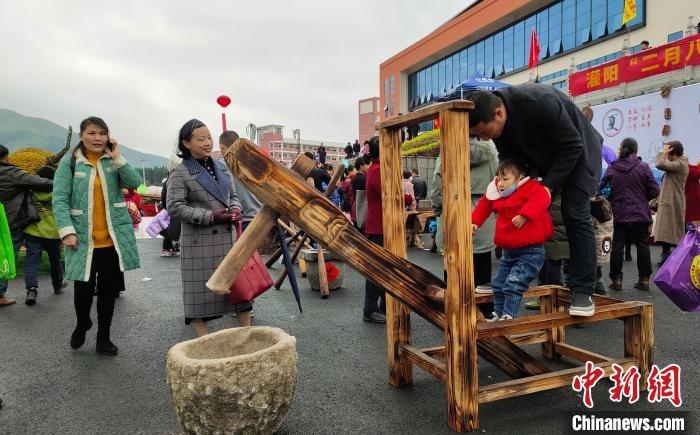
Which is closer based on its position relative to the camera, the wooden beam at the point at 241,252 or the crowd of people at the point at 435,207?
→ the wooden beam at the point at 241,252

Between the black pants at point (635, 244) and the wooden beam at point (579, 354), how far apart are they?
3.05m

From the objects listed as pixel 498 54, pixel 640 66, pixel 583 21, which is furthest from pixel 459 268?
pixel 498 54

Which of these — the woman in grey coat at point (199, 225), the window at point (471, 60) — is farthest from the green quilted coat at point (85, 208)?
the window at point (471, 60)

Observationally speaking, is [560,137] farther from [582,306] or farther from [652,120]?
[652,120]

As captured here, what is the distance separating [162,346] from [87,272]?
3.23ft

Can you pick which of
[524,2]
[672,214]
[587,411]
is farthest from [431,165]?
[524,2]

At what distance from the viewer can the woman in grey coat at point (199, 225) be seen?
11.7ft

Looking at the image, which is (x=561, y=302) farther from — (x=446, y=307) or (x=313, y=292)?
(x=313, y=292)

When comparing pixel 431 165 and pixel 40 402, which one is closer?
pixel 40 402

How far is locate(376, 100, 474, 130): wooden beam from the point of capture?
7.37ft

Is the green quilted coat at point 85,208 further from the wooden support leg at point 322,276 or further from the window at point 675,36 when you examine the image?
the window at point 675,36

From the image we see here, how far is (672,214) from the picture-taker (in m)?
6.64

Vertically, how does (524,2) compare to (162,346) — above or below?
above

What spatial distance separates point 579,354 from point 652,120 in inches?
345
